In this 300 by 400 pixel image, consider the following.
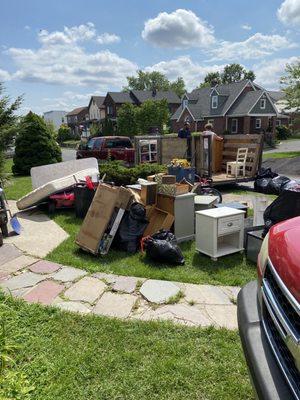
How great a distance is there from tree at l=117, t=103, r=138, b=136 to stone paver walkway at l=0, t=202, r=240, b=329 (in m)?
33.5

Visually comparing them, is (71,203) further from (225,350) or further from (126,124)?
(126,124)

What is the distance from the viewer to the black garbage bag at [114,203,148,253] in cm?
522

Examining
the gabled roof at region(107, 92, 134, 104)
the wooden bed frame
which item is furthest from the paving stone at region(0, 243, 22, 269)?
the gabled roof at region(107, 92, 134, 104)

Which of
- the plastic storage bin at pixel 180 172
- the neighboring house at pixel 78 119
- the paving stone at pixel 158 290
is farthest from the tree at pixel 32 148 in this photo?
the neighboring house at pixel 78 119

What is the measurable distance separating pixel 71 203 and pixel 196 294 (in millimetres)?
4728

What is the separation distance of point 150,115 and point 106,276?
3427cm

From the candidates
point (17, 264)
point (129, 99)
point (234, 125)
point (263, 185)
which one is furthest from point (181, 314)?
point (129, 99)

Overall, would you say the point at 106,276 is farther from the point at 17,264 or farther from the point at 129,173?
the point at 129,173

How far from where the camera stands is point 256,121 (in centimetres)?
3369

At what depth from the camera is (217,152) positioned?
11.0 meters

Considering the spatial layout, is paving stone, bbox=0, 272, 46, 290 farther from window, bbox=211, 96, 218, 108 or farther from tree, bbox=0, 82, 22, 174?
window, bbox=211, 96, 218, 108

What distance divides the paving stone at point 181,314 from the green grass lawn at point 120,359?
16 cm

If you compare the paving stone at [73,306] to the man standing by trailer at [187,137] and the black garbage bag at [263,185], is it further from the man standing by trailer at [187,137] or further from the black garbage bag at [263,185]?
the man standing by trailer at [187,137]

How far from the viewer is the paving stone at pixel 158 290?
378 centimetres
